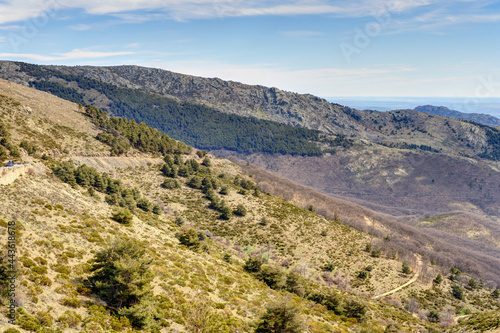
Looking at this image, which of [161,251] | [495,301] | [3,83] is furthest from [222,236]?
[3,83]

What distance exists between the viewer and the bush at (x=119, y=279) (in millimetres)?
23969

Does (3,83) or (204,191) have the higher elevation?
(3,83)

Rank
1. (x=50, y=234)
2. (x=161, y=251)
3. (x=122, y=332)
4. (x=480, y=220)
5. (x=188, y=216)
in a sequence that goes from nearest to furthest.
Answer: (x=122, y=332) < (x=50, y=234) < (x=161, y=251) < (x=188, y=216) < (x=480, y=220)

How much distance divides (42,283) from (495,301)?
9058 centimetres

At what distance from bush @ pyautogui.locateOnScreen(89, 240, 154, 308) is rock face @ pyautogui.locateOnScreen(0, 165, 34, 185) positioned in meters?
16.5

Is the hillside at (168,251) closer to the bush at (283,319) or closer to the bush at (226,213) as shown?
the bush at (283,319)

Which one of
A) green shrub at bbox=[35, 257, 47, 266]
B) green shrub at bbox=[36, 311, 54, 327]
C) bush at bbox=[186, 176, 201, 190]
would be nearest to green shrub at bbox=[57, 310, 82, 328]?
green shrub at bbox=[36, 311, 54, 327]

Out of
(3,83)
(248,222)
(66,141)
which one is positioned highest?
(3,83)

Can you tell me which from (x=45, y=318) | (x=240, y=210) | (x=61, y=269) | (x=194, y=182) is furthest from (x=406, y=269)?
(x=45, y=318)

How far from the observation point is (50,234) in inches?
1126

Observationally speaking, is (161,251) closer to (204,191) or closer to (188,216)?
(188,216)

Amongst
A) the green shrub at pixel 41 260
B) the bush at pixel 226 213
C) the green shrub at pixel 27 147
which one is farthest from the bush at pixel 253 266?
the green shrub at pixel 27 147

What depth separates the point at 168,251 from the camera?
4119 centimetres

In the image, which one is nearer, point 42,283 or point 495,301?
point 42,283
